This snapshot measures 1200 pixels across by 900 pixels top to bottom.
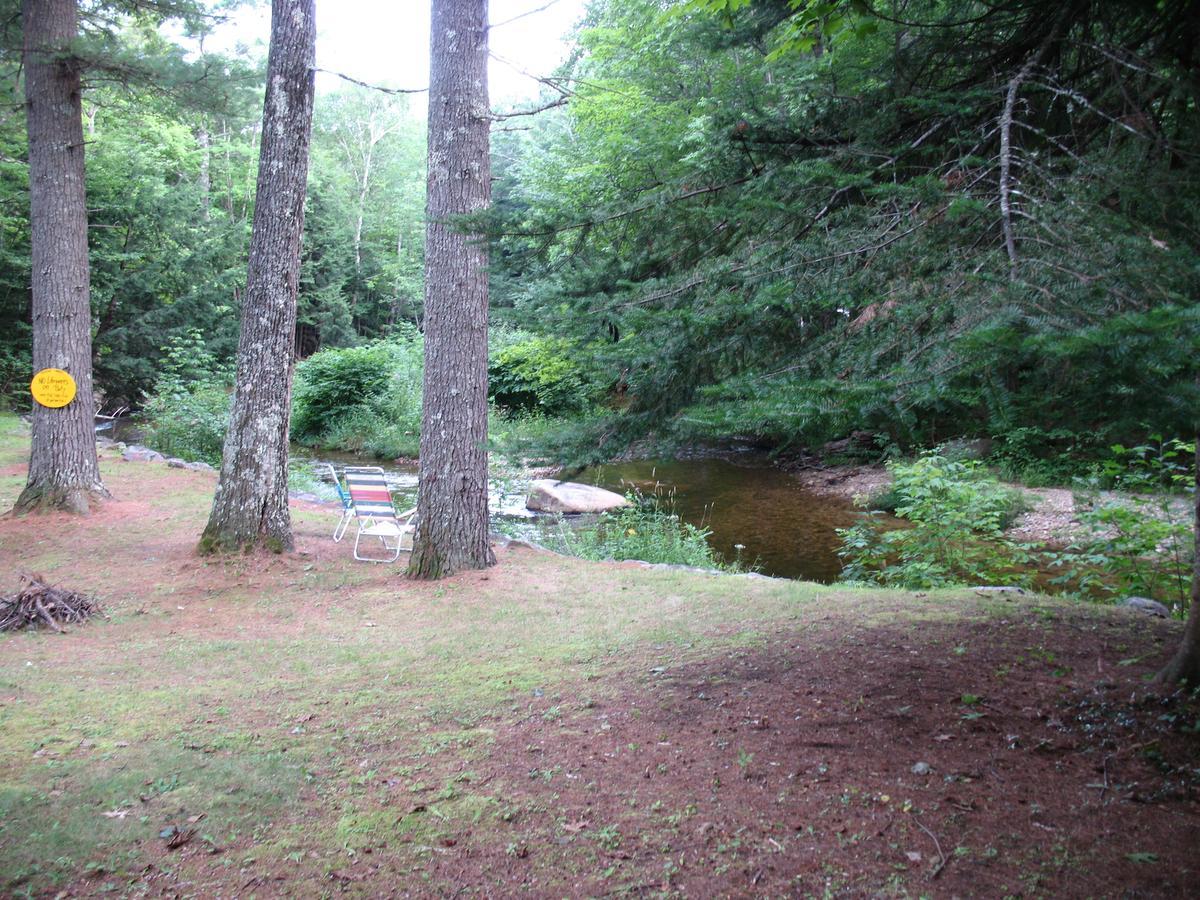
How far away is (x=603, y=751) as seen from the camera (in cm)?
342

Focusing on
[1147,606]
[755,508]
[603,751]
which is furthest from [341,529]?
[1147,606]

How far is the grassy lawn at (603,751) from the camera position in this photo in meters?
2.52

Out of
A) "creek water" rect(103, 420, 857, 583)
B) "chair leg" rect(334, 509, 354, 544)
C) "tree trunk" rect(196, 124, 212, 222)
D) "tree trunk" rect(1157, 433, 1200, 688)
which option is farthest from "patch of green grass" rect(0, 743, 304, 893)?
"tree trunk" rect(196, 124, 212, 222)

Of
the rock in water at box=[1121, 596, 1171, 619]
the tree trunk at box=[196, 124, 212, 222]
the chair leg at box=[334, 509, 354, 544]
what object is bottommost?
the chair leg at box=[334, 509, 354, 544]

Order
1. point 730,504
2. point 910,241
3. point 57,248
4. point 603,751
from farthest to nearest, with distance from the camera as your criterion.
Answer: point 730,504, point 57,248, point 603,751, point 910,241

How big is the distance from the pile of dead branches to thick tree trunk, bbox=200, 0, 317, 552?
61.1 inches

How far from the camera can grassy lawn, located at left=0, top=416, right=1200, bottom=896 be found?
8.28ft

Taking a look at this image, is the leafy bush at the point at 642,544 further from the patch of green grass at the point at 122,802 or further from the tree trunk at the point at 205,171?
the tree trunk at the point at 205,171

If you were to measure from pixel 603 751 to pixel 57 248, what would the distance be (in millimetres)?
8428

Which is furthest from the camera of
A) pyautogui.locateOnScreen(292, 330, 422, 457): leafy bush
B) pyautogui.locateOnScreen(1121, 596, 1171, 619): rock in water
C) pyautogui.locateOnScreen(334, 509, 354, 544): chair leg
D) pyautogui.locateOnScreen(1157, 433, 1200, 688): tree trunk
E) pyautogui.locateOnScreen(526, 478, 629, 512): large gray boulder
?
pyautogui.locateOnScreen(292, 330, 422, 457): leafy bush

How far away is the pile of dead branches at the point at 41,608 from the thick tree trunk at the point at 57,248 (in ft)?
11.5

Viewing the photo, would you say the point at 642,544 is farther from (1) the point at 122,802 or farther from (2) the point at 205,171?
(2) the point at 205,171

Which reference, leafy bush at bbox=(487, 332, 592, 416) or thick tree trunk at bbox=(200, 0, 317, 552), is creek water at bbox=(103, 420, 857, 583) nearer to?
thick tree trunk at bbox=(200, 0, 317, 552)

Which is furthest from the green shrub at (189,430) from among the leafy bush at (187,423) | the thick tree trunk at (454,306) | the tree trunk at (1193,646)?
the tree trunk at (1193,646)
